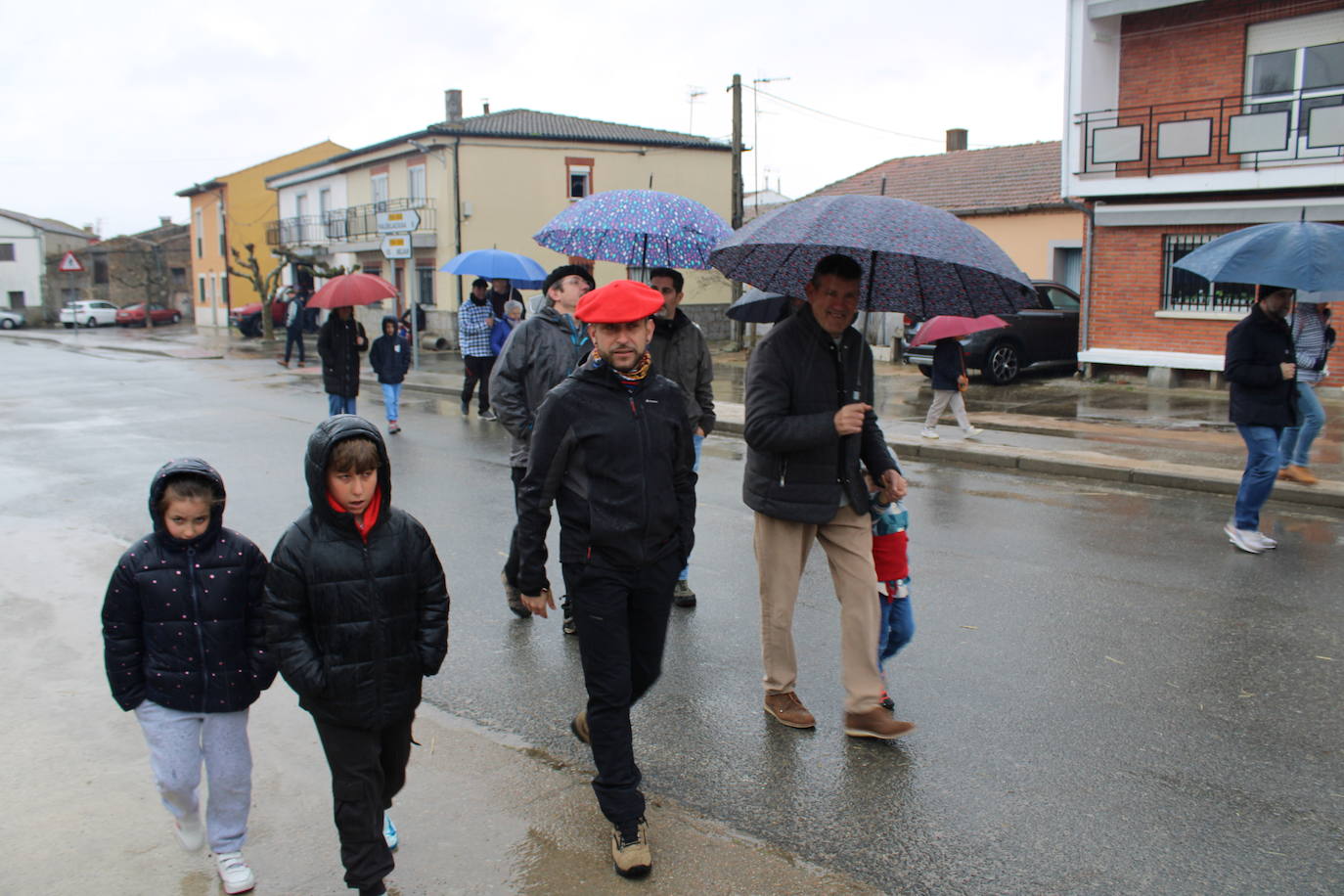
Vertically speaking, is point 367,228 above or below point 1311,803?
above

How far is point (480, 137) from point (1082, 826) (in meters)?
30.1

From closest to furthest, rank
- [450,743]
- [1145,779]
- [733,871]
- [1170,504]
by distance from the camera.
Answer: [733,871] → [1145,779] → [450,743] → [1170,504]

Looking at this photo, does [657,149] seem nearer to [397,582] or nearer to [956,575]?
[956,575]

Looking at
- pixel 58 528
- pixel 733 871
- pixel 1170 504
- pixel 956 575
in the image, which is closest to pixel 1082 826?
pixel 733 871

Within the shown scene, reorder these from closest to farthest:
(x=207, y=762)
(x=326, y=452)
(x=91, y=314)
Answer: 1. (x=326, y=452)
2. (x=207, y=762)
3. (x=91, y=314)

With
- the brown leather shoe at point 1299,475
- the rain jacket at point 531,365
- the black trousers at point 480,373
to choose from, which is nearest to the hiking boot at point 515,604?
the rain jacket at point 531,365

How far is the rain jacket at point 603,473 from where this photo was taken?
344 cm

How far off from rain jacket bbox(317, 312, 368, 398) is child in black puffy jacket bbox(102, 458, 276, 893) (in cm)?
864

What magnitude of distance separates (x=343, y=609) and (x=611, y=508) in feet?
2.99

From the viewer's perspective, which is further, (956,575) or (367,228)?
(367,228)

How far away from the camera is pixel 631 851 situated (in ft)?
10.7

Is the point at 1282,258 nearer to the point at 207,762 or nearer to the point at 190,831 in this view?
the point at 207,762

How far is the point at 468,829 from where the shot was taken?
358 centimetres

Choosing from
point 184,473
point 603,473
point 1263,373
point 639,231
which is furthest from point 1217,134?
point 184,473
